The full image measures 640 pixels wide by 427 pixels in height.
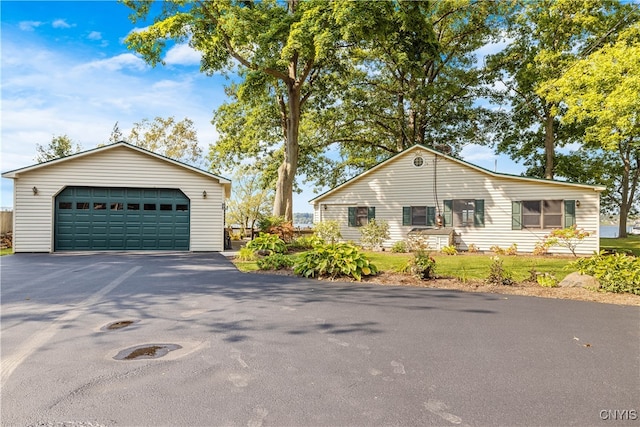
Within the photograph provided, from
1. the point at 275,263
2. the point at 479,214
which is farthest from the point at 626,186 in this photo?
the point at 275,263

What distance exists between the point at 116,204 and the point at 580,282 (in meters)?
15.9

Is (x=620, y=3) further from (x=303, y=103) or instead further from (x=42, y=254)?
(x=42, y=254)

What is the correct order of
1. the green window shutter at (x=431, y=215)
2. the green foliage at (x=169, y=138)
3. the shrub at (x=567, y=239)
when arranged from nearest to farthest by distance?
1. the shrub at (x=567, y=239)
2. the green window shutter at (x=431, y=215)
3. the green foliage at (x=169, y=138)

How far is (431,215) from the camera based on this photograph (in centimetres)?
1694

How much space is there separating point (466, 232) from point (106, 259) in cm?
1441

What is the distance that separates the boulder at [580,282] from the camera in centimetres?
723

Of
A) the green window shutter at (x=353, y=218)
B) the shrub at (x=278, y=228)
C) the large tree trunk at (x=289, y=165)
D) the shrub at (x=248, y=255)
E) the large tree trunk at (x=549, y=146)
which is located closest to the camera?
the shrub at (x=248, y=255)

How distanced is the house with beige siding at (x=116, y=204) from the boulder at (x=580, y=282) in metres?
12.7

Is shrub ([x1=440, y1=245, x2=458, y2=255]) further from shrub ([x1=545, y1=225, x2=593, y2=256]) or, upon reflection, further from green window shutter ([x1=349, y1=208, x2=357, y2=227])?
green window shutter ([x1=349, y1=208, x2=357, y2=227])

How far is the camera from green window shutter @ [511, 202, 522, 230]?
604 inches

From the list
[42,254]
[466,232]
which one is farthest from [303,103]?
[42,254]

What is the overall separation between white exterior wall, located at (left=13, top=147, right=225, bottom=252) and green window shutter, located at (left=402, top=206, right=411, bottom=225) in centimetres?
842

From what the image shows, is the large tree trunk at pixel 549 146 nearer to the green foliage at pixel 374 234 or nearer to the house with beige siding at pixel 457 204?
the house with beige siding at pixel 457 204

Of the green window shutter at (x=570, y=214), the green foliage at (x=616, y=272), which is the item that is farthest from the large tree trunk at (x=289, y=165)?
the green foliage at (x=616, y=272)
